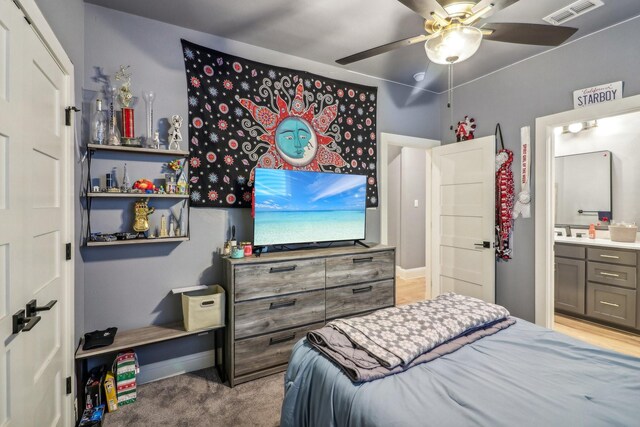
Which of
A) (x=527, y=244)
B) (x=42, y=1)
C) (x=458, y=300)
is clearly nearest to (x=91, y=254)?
(x=42, y=1)

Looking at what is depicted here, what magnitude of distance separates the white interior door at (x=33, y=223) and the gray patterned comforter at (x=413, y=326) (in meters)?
1.31

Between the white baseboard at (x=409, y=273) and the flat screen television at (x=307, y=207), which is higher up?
the flat screen television at (x=307, y=207)

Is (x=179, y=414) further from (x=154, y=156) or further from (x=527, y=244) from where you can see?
(x=527, y=244)

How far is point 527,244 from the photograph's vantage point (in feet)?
9.78

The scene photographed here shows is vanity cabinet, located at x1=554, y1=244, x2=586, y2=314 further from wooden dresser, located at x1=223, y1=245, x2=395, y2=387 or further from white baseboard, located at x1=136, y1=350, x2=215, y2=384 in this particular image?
white baseboard, located at x1=136, y1=350, x2=215, y2=384

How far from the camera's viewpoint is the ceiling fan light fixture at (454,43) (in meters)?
1.55

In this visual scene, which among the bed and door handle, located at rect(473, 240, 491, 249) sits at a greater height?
door handle, located at rect(473, 240, 491, 249)

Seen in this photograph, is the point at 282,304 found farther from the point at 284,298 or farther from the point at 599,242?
the point at 599,242

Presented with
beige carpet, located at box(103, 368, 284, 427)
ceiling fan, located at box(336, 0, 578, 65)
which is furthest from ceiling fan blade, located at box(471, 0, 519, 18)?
beige carpet, located at box(103, 368, 284, 427)

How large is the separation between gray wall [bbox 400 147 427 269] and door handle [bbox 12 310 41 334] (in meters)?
4.88

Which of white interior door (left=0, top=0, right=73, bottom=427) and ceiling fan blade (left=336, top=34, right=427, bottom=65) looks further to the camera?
ceiling fan blade (left=336, top=34, right=427, bottom=65)

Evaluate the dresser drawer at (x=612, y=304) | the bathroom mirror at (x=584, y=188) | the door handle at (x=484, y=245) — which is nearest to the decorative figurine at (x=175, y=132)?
the door handle at (x=484, y=245)

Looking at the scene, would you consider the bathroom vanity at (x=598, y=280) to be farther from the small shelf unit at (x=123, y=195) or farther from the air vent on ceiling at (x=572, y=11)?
the small shelf unit at (x=123, y=195)

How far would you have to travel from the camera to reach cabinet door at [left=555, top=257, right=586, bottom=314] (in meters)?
3.39
